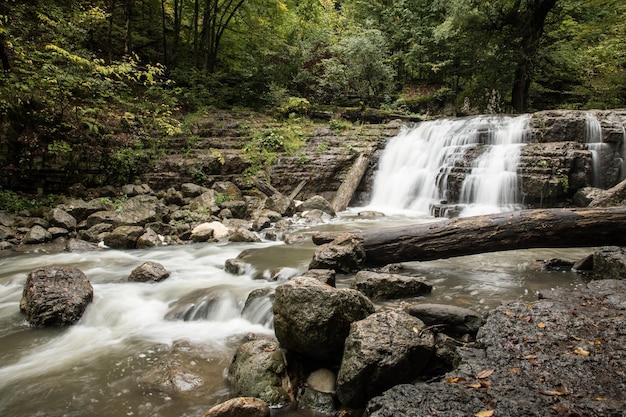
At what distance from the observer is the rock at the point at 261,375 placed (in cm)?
283

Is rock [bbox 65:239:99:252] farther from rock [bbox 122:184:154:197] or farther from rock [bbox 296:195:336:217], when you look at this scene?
rock [bbox 296:195:336:217]

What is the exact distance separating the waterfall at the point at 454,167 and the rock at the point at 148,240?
22.6ft

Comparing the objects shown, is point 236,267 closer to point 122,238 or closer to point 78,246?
point 122,238

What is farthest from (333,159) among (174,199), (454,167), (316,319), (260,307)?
(316,319)

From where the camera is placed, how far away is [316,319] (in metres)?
2.98

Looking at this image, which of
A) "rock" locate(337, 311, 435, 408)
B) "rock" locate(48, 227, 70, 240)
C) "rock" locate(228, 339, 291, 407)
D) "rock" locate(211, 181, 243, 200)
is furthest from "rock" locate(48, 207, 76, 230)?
"rock" locate(337, 311, 435, 408)

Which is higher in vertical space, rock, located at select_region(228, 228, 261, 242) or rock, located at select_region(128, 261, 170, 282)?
rock, located at select_region(228, 228, 261, 242)

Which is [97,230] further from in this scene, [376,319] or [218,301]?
[376,319]

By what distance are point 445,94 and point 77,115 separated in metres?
16.0

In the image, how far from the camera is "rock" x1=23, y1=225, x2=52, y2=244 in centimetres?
772

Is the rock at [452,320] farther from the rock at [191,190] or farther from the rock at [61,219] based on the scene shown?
the rock at [191,190]

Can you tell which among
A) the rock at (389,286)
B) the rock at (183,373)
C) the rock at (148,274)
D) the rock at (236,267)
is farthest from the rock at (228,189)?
the rock at (183,373)

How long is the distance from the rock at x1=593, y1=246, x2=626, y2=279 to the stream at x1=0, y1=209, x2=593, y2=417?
27 centimetres

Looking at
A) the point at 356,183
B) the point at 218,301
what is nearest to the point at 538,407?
the point at 218,301
